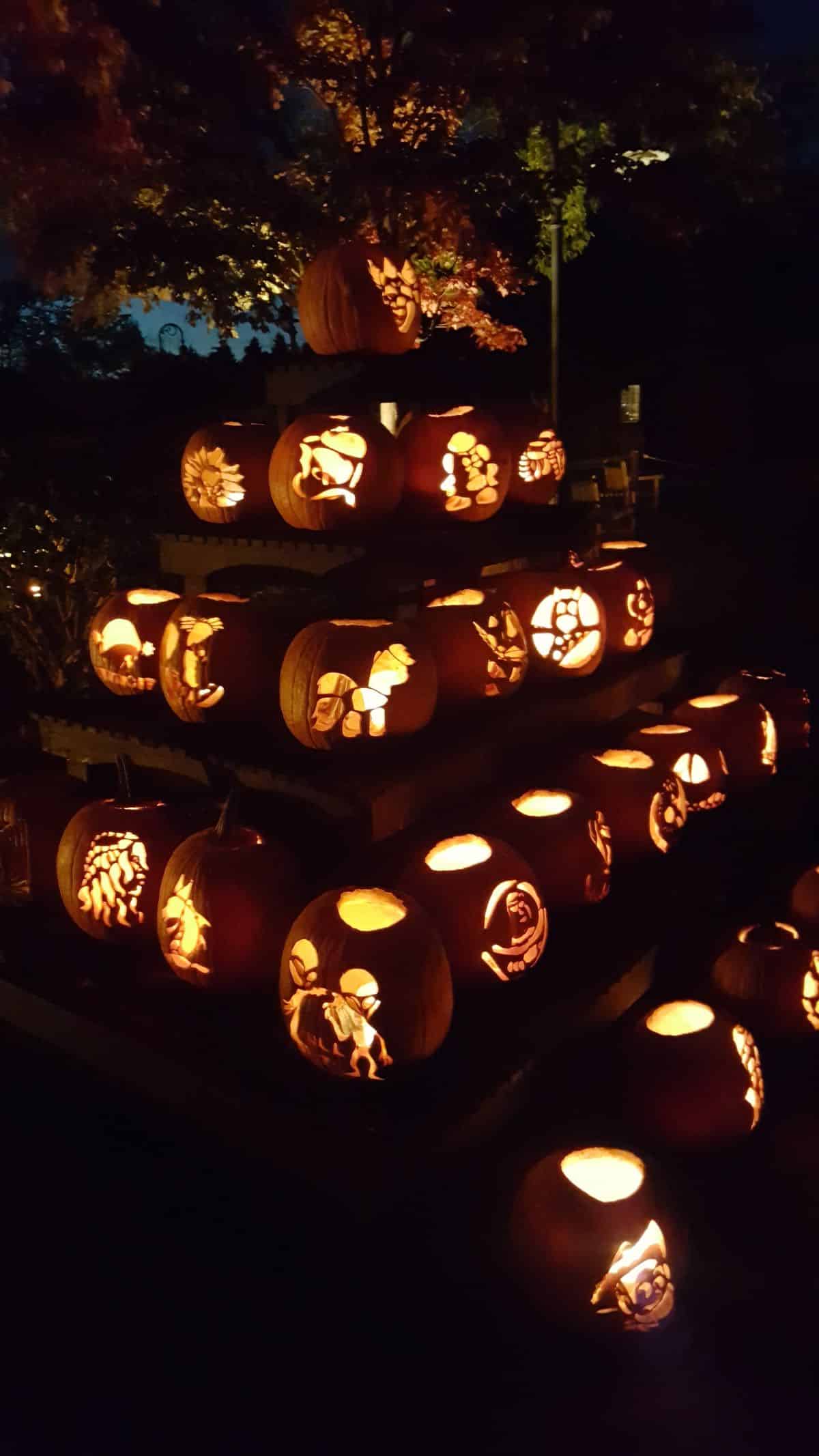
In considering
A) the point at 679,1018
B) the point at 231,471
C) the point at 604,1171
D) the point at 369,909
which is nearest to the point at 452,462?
the point at 231,471

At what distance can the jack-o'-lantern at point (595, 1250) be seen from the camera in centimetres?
298

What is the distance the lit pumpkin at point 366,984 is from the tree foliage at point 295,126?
5975 mm

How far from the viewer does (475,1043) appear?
131 inches

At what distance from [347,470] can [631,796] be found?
1.62 meters

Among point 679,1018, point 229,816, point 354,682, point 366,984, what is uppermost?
point 354,682

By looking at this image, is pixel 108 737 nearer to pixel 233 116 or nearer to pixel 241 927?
pixel 241 927

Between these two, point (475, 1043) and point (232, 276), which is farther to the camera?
point (232, 276)

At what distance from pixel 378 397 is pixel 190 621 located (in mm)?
1101

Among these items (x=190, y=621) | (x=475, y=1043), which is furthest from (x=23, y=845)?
(x=475, y=1043)

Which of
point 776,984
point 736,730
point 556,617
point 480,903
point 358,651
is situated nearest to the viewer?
point 480,903

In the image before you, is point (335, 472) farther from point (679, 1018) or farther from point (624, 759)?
point (679, 1018)

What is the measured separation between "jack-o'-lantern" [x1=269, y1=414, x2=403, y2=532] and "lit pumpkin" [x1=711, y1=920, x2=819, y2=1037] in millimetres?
2081

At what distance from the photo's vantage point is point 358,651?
140 inches

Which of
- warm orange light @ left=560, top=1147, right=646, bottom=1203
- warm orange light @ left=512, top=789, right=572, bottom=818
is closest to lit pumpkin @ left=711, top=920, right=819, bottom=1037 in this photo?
warm orange light @ left=512, top=789, right=572, bottom=818
